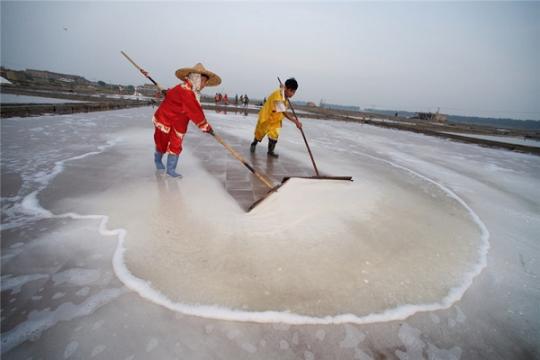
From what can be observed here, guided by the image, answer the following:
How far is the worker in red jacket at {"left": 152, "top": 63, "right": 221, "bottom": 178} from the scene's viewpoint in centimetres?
339

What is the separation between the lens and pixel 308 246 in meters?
2.35

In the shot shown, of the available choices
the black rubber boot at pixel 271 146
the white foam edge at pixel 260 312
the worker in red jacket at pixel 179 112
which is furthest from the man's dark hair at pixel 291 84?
the white foam edge at pixel 260 312

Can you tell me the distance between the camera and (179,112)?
Result: 351 centimetres

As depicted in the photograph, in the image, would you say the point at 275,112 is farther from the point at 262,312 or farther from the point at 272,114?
the point at 262,312

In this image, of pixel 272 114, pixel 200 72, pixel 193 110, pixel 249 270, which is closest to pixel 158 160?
pixel 193 110

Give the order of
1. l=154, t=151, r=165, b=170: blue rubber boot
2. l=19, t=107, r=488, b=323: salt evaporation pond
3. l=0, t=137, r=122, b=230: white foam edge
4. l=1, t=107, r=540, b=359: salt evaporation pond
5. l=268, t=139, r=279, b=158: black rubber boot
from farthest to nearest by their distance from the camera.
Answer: l=268, t=139, r=279, b=158: black rubber boot → l=154, t=151, r=165, b=170: blue rubber boot → l=0, t=137, r=122, b=230: white foam edge → l=19, t=107, r=488, b=323: salt evaporation pond → l=1, t=107, r=540, b=359: salt evaporation pond

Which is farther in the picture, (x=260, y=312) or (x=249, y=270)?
(x=249, y=270)

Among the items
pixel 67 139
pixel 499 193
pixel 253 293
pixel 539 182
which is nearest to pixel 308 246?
pixel 253 293

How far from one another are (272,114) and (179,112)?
219cm

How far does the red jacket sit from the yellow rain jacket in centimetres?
195

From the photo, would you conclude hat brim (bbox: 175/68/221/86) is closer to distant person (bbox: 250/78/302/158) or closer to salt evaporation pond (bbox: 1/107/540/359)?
distant person (bbox: 250/78/302/158)

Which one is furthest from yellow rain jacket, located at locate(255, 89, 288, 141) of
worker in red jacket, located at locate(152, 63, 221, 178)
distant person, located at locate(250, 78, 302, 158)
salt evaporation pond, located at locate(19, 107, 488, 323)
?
salt evaporation pond, located at locate(19, 107, 488, 323)

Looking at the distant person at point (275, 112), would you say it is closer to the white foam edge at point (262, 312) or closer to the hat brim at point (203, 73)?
the hat brim at point (203, 73)

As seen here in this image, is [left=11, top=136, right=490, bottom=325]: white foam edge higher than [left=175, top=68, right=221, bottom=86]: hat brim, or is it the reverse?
[left=175, top=68, right=221, bottom=86]: hat brim
